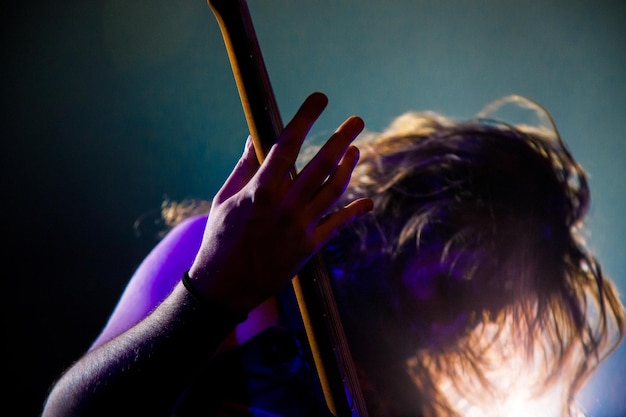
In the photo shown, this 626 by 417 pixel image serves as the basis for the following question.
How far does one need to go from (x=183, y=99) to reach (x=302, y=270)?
62 cm

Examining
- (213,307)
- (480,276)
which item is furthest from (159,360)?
(480,276)

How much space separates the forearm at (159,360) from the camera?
29 centimetres

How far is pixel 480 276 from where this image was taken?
0.68 m

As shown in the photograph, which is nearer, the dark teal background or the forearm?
the forearm

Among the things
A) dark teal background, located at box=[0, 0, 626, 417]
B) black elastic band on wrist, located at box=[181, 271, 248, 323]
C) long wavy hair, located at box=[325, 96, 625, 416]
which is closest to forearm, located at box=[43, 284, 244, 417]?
black elastic band on wrist, located at box=[181, 271, 248, 323]

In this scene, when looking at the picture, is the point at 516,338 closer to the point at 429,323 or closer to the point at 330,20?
the point at 429,323

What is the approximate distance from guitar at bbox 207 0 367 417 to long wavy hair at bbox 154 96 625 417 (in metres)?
0.29

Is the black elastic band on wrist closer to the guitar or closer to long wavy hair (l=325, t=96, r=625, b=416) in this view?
the guitar

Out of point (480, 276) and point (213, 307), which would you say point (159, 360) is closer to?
point (213, 307)

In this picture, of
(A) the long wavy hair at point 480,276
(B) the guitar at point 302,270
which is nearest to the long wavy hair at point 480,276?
(A) the long wavy hair at point 480,276

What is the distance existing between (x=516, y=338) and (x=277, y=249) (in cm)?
63

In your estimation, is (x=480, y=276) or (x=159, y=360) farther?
(x=480, y=276)

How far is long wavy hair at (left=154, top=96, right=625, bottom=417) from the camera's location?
0.67 m

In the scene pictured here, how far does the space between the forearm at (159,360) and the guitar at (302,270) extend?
0.07 metres
